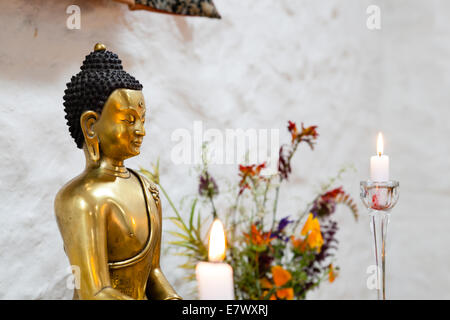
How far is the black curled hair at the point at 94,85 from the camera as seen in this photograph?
646 mm

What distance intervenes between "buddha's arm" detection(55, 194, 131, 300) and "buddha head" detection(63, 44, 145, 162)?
0.08 metres

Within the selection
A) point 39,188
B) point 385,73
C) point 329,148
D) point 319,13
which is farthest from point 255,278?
point 385,73

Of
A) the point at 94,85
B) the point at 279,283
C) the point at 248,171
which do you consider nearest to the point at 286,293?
the point at 279,283

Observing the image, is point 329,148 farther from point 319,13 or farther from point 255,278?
point 255,278

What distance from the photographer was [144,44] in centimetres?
110

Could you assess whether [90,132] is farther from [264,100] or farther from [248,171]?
[264,100]

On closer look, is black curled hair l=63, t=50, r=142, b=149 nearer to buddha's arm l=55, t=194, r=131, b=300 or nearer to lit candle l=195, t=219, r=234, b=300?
buddha's arm l=55, t=194, r=131, b=300

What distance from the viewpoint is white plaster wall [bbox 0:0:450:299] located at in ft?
2.84

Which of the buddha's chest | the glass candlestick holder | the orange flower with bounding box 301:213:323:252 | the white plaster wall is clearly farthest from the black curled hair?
the orange flower with bounding box 301:213:323:252

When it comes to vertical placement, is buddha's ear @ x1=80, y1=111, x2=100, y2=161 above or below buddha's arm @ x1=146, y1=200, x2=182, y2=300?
above

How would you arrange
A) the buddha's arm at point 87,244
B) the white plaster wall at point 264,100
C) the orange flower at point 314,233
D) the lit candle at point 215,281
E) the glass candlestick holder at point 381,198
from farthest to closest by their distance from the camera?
the orange flower at point 314,233 < the white plaster wall at point 264,100 < the glass candlestick holder at point 381,198 < the buddha's arm at point 87,244 < the lit candle at point 215,281

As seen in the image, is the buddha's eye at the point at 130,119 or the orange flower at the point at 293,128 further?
the orange flower at the point at 293,128

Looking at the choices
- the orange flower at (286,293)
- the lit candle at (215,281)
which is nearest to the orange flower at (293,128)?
the orange flower at (286,293)

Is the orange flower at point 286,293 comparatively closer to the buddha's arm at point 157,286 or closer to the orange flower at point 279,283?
the orange flower at point 279,283
